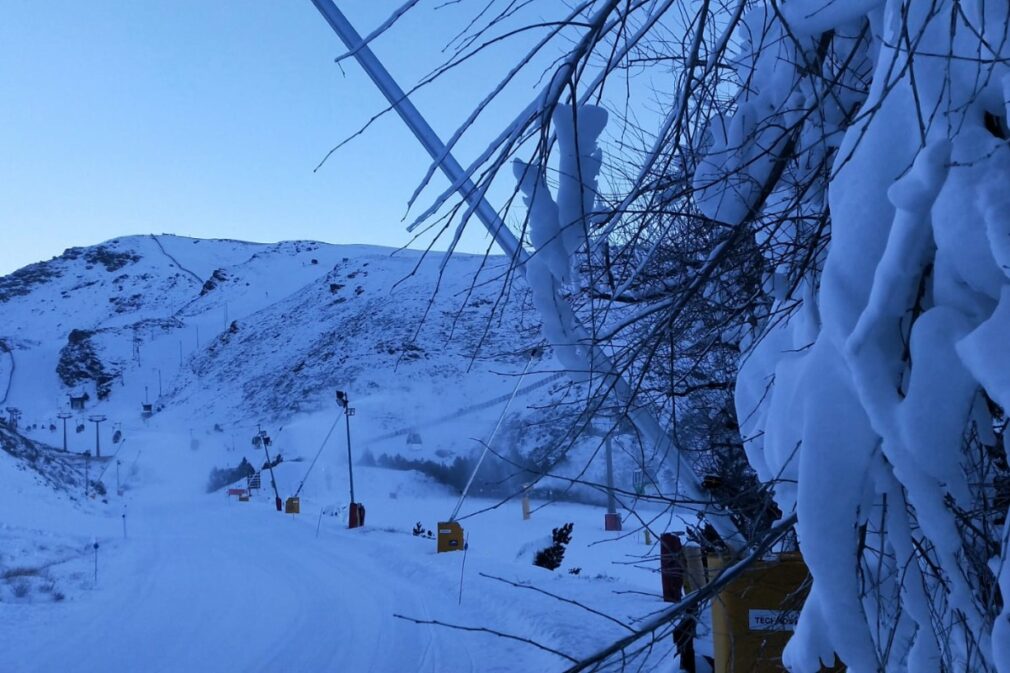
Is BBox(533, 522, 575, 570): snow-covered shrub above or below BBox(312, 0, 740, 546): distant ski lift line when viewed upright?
below

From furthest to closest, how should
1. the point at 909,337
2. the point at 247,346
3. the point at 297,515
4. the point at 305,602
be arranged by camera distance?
the point at 247,346, the point at 297,515, the point at 305,602, the point at 909,337

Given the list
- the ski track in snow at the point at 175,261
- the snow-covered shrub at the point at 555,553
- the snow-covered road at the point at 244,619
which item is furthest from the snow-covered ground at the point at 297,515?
the ski track in snow at the point at 175,261

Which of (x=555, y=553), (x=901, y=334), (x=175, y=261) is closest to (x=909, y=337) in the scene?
(x=901, y=334)

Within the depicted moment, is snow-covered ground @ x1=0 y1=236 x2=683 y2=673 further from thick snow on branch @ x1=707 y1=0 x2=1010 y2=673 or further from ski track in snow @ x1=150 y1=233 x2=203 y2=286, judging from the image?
ski track in snow @ x1=150 y1=233 x2=203 y2=286

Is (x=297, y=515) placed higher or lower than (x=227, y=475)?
lower

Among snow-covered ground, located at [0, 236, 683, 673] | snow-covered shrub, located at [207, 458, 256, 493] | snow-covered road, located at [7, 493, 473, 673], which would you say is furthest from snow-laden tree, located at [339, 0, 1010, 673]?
snow-covered shrub, located at [207, 458, 256, 493]

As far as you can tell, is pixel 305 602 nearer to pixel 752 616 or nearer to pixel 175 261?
pixel 752 616

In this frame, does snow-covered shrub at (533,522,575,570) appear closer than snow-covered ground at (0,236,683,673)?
No

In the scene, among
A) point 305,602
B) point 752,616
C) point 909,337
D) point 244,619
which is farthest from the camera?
point 305,602

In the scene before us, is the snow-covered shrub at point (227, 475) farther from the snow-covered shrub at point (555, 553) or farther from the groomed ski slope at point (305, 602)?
the snow-covered shrub at point (555, 553)

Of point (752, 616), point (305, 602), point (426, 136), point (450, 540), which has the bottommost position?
point (305, 602)

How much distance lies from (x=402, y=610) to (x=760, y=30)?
30.8ft

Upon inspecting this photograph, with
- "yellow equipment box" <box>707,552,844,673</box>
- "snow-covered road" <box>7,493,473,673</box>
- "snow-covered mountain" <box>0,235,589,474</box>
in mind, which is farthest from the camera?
"snow-covered mountain" <box>0,235,589,474</box>

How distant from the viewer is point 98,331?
117500 millimetres
